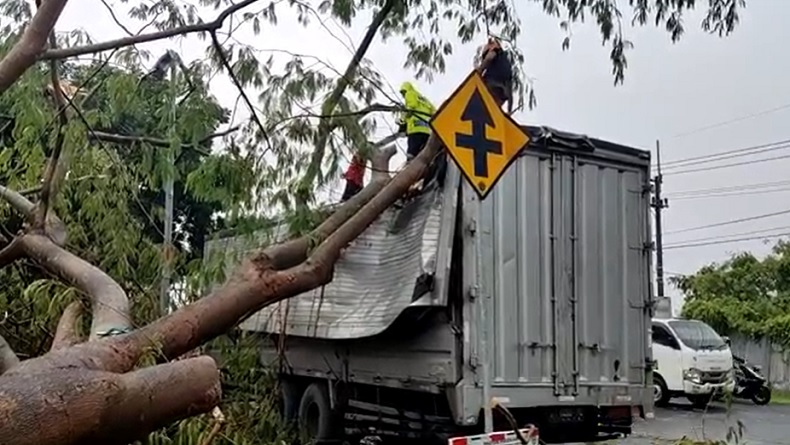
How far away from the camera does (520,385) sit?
7.58 m

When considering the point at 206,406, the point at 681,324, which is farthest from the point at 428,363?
the point at 681,324

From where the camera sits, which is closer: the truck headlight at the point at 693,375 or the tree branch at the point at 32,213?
the tree branch at the point at 32,213

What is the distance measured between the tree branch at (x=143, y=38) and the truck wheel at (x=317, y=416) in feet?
14.1

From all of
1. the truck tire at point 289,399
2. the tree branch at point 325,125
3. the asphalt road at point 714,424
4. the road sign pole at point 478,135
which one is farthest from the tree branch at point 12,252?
the asphalt road at point 714,424

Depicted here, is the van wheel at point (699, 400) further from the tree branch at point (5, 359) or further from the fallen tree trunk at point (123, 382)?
the tree branch at point (5, 359)

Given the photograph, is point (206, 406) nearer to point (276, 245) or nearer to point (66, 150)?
point (276, 245)

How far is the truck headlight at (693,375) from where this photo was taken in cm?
1762

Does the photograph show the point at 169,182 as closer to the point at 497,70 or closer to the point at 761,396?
the point at 497,70

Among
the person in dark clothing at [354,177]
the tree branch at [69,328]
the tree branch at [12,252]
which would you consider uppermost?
the person in dark clothing at [354,177]

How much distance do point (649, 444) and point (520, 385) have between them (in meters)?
5.61

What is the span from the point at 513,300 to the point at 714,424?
30.6 feet

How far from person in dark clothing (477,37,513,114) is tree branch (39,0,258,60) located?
1.91m

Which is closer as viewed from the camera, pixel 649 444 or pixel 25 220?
pixel 25 220

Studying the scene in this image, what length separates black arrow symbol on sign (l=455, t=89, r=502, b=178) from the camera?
5039 mm
